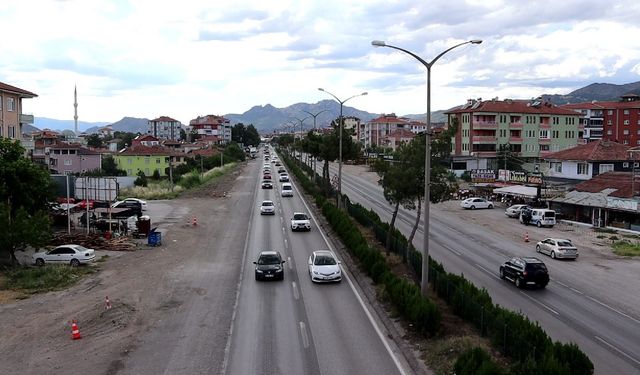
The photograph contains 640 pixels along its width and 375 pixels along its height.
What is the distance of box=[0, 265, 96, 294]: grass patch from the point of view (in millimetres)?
27500

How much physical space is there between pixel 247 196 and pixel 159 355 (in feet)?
179

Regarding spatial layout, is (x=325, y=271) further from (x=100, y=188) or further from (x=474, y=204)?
(x=474, y=204)

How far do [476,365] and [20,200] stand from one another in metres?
30.2

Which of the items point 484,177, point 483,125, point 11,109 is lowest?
point 484,177

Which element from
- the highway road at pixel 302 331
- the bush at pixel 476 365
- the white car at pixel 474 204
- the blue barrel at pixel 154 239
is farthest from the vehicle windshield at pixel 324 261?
the white car at pixel 474 204

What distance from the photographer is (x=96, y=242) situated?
38469mm

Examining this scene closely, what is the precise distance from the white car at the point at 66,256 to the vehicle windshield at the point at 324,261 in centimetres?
1297

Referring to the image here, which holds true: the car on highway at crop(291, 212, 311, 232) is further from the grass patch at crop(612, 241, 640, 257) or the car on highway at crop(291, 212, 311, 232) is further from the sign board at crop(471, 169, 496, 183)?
the sign board at crop(471, 169, 496, 183)

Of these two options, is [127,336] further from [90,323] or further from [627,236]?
[627,236]

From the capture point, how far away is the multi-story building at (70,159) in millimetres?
105750

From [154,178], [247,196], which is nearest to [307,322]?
[247,196]

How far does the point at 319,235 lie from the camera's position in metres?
41.5

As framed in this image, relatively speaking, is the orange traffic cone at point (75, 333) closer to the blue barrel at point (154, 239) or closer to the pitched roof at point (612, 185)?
the blue barrel at point (154, 239)

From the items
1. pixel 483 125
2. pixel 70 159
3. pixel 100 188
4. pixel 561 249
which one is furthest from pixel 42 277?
pixel 70 159
